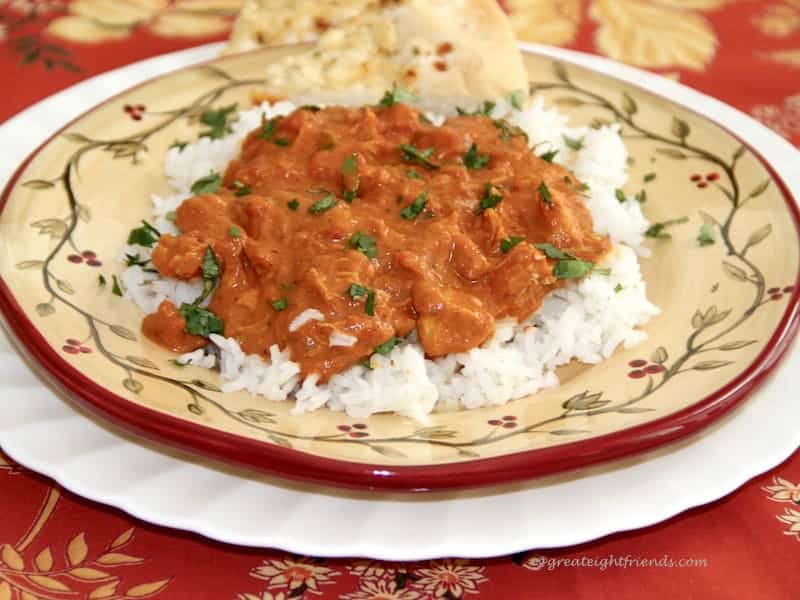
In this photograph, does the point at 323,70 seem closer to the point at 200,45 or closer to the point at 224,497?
the point at 200,45

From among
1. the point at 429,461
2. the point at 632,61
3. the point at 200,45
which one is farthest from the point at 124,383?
the point at 632,61

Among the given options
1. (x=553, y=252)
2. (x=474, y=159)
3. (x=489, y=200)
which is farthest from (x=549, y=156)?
(x=553, y=252)

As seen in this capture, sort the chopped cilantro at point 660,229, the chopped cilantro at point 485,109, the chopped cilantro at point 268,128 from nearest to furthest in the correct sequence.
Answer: the chopped cilantro at point 660,229 < the chopped cilantro at point 268,128 < the chopped cilantro at point 485,109

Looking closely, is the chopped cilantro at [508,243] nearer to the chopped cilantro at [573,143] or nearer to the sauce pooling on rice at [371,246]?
the sauce pooling on rice at [371,246]

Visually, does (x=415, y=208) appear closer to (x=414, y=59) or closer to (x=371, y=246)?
(x=371, y=246)

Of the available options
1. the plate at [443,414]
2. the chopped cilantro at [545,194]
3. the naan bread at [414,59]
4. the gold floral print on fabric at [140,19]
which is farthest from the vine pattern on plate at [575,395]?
the gold floral print on fabric at [140,19]

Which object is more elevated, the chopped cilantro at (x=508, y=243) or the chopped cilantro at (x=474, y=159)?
the chopped cilantro at (x=474, y=159)
